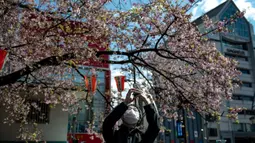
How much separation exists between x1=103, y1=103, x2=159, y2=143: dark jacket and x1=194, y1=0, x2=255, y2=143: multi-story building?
4183cm

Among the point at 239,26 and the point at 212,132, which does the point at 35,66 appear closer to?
the point at 212,132

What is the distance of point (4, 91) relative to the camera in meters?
8.84

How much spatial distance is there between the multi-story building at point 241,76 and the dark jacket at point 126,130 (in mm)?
41828

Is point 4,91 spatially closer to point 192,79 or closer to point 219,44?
point 192,79

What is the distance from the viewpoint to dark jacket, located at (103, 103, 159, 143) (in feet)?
9.82

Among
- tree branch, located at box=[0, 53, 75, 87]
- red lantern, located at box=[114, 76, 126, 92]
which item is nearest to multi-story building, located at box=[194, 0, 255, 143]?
red lantern, located at box=[114, 76, 126, 92]

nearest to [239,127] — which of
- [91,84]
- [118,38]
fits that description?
[91,84]

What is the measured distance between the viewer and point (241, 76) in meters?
48.6

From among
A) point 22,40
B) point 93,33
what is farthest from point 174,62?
point 22,40

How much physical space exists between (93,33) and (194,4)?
115 inches

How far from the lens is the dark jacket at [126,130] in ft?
9.82

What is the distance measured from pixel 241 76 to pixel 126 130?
51.2 meters

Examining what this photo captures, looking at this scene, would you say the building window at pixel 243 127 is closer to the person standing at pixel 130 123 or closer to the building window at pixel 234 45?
the building window at pixel 234 45

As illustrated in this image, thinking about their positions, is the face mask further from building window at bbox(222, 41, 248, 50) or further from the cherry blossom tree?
building window at bbox(222, 41, 248, 50)
